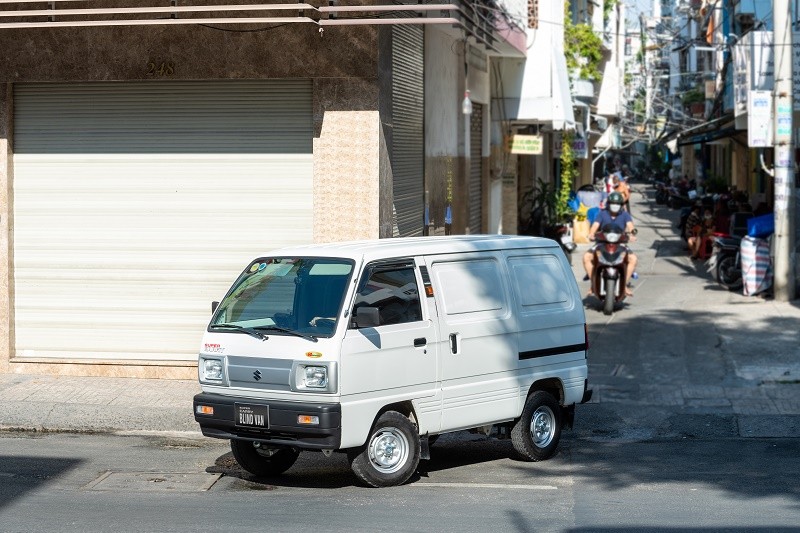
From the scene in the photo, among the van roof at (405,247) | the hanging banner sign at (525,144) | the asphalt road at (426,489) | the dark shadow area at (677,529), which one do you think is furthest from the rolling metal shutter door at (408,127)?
the hanging banner sign at (525,144)

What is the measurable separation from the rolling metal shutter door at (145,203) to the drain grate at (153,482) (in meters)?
4.38

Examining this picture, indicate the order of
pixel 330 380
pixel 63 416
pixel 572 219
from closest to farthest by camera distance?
pixel 330 380 < pixel 63 416 < pixel 572 219

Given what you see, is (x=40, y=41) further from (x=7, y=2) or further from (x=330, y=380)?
(x=330, y=380)

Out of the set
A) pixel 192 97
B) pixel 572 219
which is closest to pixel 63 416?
pixel 192 97

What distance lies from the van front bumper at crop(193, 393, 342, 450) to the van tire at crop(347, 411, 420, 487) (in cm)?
37

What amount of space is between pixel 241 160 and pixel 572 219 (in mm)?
19556

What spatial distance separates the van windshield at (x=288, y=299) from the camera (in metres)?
8.69

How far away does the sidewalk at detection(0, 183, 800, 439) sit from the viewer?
1157 cm

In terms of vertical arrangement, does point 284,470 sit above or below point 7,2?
below

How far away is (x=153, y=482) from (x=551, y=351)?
329cm

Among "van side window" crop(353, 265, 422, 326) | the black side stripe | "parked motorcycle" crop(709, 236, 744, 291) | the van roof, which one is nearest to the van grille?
"van side window" crop(353, 265, 422, 326)

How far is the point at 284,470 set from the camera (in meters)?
9.48

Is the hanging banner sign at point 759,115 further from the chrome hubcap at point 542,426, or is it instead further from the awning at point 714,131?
the awning at point 714,131

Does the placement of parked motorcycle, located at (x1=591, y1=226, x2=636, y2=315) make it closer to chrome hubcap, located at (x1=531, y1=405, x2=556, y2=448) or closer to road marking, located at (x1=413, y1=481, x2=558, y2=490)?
chrome hubcap, located at (x1=531, y1=405, x2=556, y2=448)
